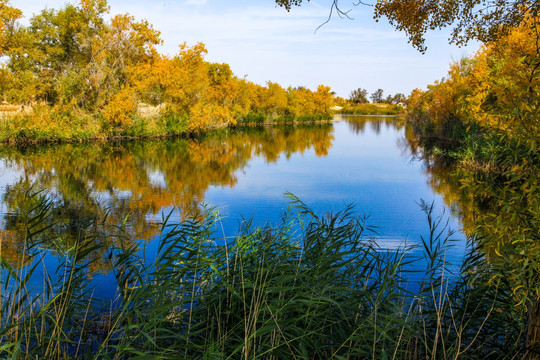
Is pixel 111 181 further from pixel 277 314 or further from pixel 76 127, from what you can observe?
pixel 76 127

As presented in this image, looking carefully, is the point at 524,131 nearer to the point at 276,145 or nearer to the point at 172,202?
the point at 172,202

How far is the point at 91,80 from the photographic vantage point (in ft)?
94.4

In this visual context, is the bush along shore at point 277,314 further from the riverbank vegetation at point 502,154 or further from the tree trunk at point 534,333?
the riverbank vegetation at point 502,154

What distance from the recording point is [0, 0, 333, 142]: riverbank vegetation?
2600 cm

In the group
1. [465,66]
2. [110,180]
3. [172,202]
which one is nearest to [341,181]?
[172,202]

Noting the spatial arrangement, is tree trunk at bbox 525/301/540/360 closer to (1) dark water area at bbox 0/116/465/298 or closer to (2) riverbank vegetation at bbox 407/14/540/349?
(2) riverbank vegetation at bbox 407/14/540/349

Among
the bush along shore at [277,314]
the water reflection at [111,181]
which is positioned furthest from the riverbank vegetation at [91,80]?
the bush along shore at [277,314]

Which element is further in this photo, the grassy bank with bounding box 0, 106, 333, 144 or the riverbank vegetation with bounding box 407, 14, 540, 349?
the grassy bank with bounding box 0, 106, 333, 144

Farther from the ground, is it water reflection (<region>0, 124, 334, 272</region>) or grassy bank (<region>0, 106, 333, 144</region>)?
grassy bank (<region>0, 106, 333, 144</region>)

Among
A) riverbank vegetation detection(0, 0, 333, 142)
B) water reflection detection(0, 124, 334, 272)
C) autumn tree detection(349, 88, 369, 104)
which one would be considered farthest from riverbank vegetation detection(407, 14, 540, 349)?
autumn tree detection(349, 88, 369, 104)

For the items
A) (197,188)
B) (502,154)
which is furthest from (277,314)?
(197,188)

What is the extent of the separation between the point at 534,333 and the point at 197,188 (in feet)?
→ 40.8

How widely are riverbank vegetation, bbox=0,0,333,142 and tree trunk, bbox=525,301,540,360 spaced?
2728 cm

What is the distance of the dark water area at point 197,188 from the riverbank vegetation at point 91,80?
2606mm
